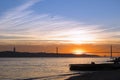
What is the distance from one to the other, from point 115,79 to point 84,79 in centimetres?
444

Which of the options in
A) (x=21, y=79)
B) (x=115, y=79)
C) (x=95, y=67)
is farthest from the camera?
(x=95, y=67)

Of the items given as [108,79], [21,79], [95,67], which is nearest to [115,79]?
[108,79]

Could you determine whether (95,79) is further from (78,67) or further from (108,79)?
(78,67)

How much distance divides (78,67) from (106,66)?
23.8 feet

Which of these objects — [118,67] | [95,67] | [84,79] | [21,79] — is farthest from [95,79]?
[118,67]

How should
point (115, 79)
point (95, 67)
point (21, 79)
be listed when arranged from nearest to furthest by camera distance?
point (115, 79) → point (21, 79) → point (95, 67)

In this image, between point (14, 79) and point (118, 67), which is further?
point (118, 67)

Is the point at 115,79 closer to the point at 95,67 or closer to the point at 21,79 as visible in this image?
the point at 21,79

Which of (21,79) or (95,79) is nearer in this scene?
(95,79)

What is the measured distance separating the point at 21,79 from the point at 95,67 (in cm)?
2895

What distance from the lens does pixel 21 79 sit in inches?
2114

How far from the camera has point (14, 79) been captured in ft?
177

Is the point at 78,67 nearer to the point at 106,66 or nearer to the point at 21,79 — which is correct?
the point at 106,66

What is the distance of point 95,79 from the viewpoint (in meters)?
42.6
